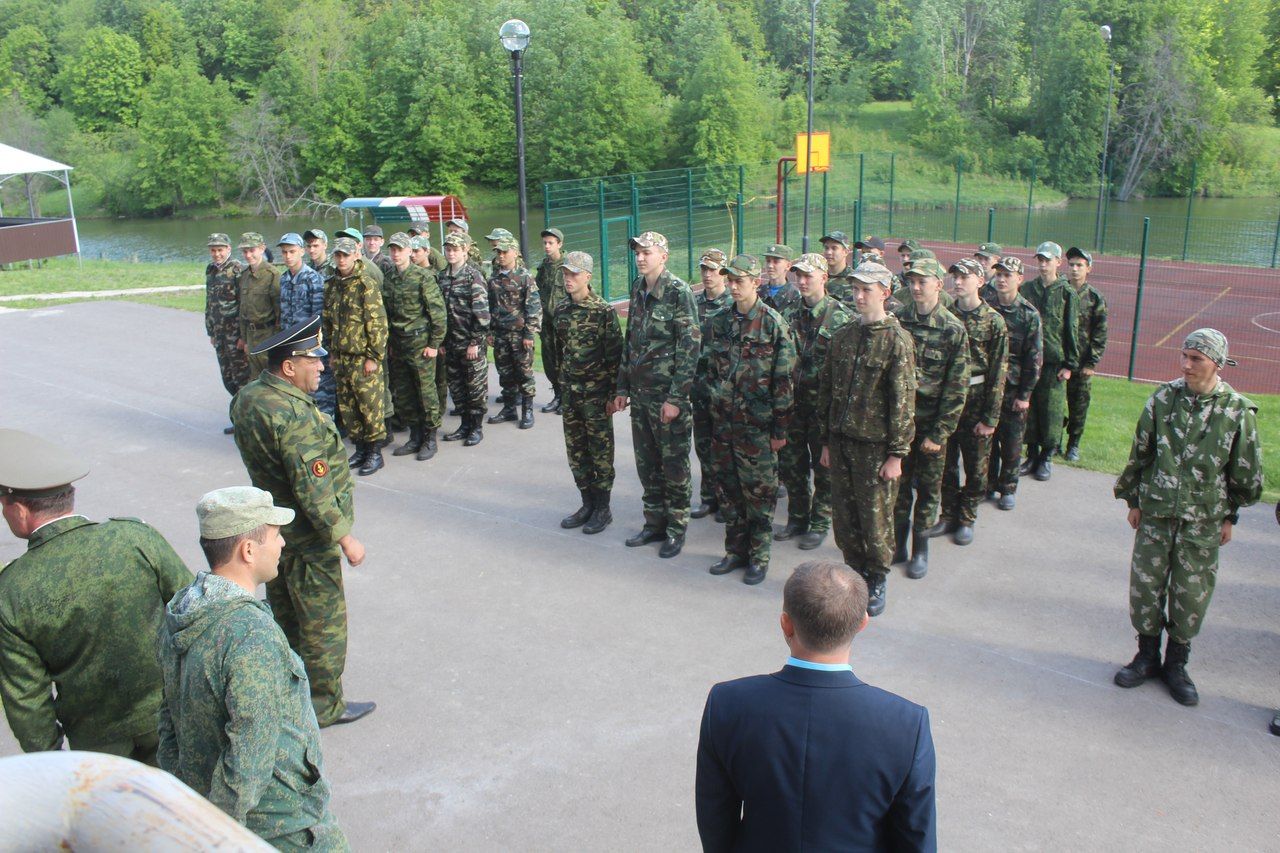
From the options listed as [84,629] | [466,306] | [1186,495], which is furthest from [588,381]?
[84,629]

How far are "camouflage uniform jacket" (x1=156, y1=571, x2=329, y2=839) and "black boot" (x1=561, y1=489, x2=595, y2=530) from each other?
14.9 ft

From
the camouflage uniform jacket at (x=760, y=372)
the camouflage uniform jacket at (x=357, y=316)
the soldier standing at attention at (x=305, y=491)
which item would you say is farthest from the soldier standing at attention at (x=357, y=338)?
the soldier standing at attention at (x=305, y=491)

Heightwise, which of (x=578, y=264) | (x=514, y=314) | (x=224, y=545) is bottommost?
(x=514, y=314)

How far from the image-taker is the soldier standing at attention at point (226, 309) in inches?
383

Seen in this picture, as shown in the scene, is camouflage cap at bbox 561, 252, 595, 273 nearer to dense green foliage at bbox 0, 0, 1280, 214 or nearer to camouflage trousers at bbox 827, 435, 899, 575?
camouflage trousers at bbox 827, 435, 899, 575

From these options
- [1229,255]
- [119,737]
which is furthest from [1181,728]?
[1229,255]

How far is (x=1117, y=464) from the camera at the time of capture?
332 inches

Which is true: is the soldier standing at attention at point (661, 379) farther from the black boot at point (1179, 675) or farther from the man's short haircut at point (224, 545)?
the man's short haircut at point (224, 545)

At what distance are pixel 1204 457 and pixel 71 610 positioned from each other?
4901mm

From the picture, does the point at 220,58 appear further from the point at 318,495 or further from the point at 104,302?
the point at 318,495

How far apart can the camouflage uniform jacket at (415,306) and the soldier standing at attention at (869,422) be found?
405 centimetres

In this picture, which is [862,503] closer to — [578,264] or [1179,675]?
[1179,675]

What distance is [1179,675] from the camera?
5.07 meters

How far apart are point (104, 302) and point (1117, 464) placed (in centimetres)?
1631
